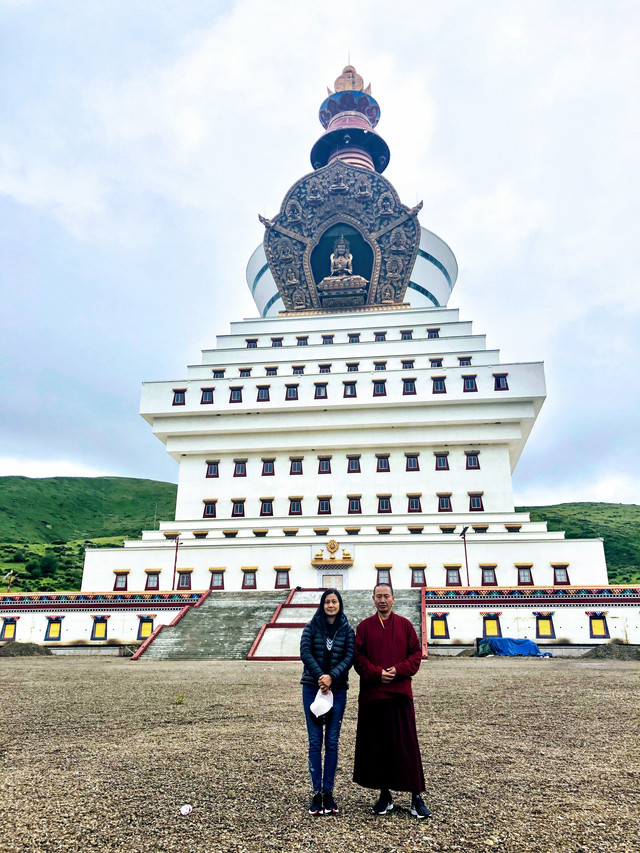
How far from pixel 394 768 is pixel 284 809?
38.6 inches

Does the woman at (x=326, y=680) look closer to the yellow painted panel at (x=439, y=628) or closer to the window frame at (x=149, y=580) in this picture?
the yellow painted panel at (x=439, y=628)

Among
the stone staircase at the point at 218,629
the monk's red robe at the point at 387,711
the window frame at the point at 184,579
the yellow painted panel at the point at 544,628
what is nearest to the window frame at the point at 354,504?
the stone staircase at the point at 218,629

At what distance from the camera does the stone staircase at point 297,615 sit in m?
20.7

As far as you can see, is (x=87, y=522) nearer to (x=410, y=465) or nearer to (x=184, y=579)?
(x=184, y=579)

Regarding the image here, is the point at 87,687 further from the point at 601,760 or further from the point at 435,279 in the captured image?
the point at 435,279

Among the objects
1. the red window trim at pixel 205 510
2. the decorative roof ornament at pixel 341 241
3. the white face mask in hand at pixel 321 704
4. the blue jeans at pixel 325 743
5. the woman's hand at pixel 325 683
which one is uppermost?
the decorative roof ornament at pixel 341 241

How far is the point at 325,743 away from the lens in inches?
201

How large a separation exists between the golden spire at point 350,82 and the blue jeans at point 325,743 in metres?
59.9

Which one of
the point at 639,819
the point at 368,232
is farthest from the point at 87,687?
the point at 368,232

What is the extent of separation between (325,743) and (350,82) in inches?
Answer: 2413

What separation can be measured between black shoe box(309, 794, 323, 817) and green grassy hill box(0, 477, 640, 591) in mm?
43797

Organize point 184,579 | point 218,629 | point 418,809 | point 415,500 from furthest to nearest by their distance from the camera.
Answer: point 415,500 → point 184,579 → point 218,629 → point 418,809

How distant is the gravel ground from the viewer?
4.45 meters

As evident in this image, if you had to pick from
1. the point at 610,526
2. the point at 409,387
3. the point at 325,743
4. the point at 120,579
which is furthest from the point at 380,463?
the point at 610,526
